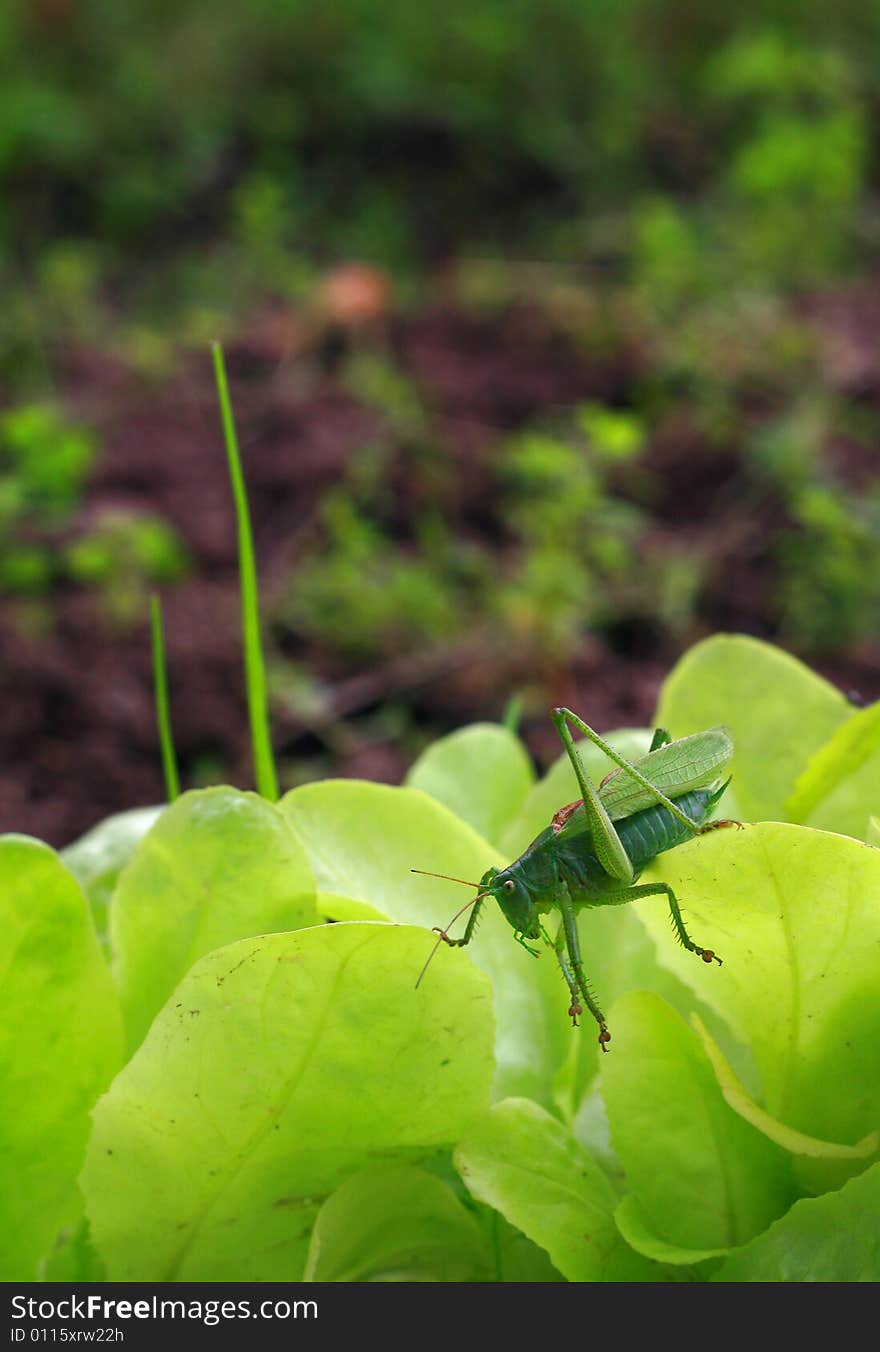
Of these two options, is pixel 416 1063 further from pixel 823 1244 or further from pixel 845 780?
pixel 845 780

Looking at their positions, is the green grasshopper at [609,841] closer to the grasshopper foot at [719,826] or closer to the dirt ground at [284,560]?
the grasshopper foot at [719,826]

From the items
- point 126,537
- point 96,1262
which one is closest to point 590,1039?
point 96,1262

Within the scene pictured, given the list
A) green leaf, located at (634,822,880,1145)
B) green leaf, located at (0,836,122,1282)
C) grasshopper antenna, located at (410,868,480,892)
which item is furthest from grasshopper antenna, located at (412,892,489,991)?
green leaf, located at (0,836,122,1282)

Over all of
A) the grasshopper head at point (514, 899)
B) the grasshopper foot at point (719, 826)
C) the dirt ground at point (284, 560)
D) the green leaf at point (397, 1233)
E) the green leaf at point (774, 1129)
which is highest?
the grasshopper foot at point (719, 826)

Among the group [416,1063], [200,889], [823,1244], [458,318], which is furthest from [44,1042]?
[458,318]

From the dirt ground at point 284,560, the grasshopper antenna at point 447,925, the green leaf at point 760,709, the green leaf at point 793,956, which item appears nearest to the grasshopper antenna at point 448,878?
the grasshopper antenna at point 447,925

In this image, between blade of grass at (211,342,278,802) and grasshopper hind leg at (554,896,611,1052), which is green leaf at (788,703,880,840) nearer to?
grasshopper hind leg at (554,896,611,1052)

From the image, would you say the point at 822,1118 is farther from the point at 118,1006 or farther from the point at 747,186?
the point at 747,186
